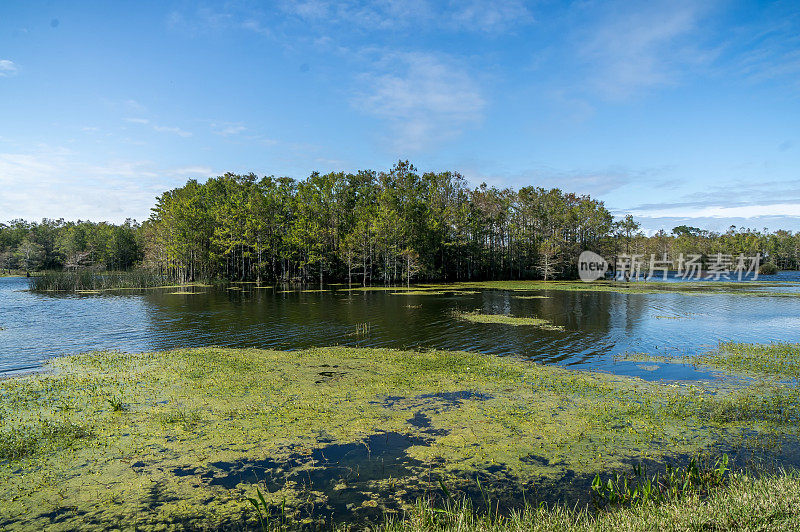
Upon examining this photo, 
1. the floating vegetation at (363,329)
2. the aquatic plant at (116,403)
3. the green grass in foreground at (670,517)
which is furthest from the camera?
the floating vegetation at (363,329)

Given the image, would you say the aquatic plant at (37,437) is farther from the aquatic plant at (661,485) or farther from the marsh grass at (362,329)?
the marsh grass at (362,329)

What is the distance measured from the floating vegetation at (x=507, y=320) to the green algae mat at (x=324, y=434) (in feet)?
43.9

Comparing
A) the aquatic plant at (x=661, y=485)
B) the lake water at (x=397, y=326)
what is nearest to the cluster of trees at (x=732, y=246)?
the lake water at (x=397, y=326)

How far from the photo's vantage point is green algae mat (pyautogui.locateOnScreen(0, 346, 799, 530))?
8289 millimetres

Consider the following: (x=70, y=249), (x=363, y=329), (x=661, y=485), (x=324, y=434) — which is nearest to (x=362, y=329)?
(x=363, y=329)

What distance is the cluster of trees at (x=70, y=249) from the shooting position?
110000 mm

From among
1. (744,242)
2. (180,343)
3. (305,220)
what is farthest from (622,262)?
(180,343)

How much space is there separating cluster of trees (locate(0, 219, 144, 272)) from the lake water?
74985 millimetres

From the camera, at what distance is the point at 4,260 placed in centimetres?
11300

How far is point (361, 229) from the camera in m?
75.8

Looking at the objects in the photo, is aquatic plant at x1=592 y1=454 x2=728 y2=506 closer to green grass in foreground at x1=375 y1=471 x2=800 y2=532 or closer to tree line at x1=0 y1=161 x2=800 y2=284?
green grass in foreground at x1=375 y1=471 x2=800 y2=532

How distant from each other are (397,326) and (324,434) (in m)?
19.5

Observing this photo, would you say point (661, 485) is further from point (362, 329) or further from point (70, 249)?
point (70, 249)

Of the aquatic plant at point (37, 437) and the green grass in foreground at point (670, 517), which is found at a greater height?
the green grass in foreground at point (670, 517)
